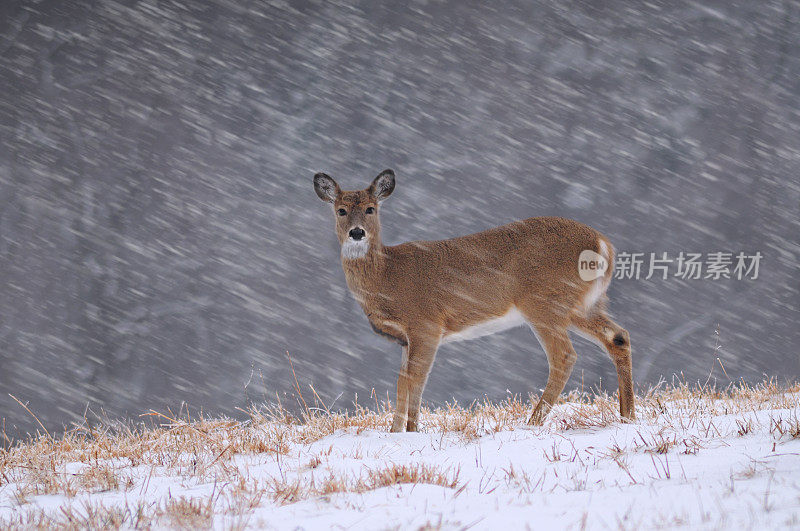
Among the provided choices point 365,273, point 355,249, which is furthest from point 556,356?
point 355,249

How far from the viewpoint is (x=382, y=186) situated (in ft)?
A: 19.2

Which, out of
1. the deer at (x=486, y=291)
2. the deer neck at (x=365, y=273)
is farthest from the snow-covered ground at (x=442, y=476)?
the deer neck at (x=365, y=273)

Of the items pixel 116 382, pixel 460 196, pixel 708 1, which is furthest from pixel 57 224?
pixel 708 1

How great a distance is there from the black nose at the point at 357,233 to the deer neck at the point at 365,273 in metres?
0.19

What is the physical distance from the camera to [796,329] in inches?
1452

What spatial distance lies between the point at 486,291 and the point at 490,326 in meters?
0.28

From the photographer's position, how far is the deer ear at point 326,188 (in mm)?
5801

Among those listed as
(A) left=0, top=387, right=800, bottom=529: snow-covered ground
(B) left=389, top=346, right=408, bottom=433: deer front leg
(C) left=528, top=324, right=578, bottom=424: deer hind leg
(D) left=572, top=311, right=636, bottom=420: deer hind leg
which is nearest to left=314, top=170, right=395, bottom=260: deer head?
(B) left=389, top=346, right=408, bottom=433: deer front leg

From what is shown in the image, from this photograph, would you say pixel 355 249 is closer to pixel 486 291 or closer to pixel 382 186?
pixel 382 186

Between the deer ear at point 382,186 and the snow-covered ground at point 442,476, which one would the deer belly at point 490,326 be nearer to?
the snow-covered ground at point 442,476

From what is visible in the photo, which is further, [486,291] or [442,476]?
[486,291]

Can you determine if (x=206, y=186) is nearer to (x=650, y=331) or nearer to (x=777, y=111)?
(x=650, y=331)

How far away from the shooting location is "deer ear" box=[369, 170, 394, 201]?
18.9 feet

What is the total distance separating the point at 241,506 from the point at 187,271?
170 feet
